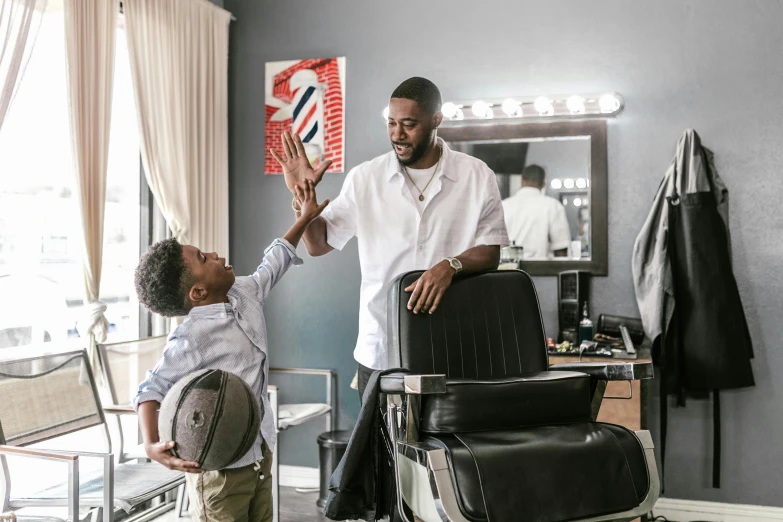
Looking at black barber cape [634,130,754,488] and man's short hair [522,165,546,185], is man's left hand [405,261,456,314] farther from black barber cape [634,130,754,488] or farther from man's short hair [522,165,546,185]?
man's short hair [522,165,546,185]

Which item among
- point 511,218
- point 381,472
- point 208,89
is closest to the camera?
point 381,472

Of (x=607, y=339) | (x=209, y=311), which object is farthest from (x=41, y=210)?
(x=607, y=339)

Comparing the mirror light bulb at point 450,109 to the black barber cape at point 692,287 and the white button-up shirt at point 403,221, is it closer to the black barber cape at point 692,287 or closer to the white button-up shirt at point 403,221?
the black barber cape at point 692,287

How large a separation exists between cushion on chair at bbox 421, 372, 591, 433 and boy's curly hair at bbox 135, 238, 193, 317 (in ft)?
2.19

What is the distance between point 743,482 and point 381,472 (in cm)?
234

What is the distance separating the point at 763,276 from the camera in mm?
3410

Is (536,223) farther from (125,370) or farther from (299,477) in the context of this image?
(125,370)

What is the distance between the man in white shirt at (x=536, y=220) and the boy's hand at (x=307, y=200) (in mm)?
1760

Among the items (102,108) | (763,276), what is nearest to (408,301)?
(102,108)

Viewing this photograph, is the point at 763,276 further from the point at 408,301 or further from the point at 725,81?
the point at 408,301

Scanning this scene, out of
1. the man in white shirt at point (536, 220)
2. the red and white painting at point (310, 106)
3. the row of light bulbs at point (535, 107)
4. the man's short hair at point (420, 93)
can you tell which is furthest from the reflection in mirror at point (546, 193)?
the man's short hair at point (420, 93)

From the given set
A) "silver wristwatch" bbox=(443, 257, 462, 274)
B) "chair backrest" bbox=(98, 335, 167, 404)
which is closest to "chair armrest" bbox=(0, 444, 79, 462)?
"chair backrest" bbox=(98, 335, 167, 404)

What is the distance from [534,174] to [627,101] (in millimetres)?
559

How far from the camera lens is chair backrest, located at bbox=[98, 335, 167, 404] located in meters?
3.06
